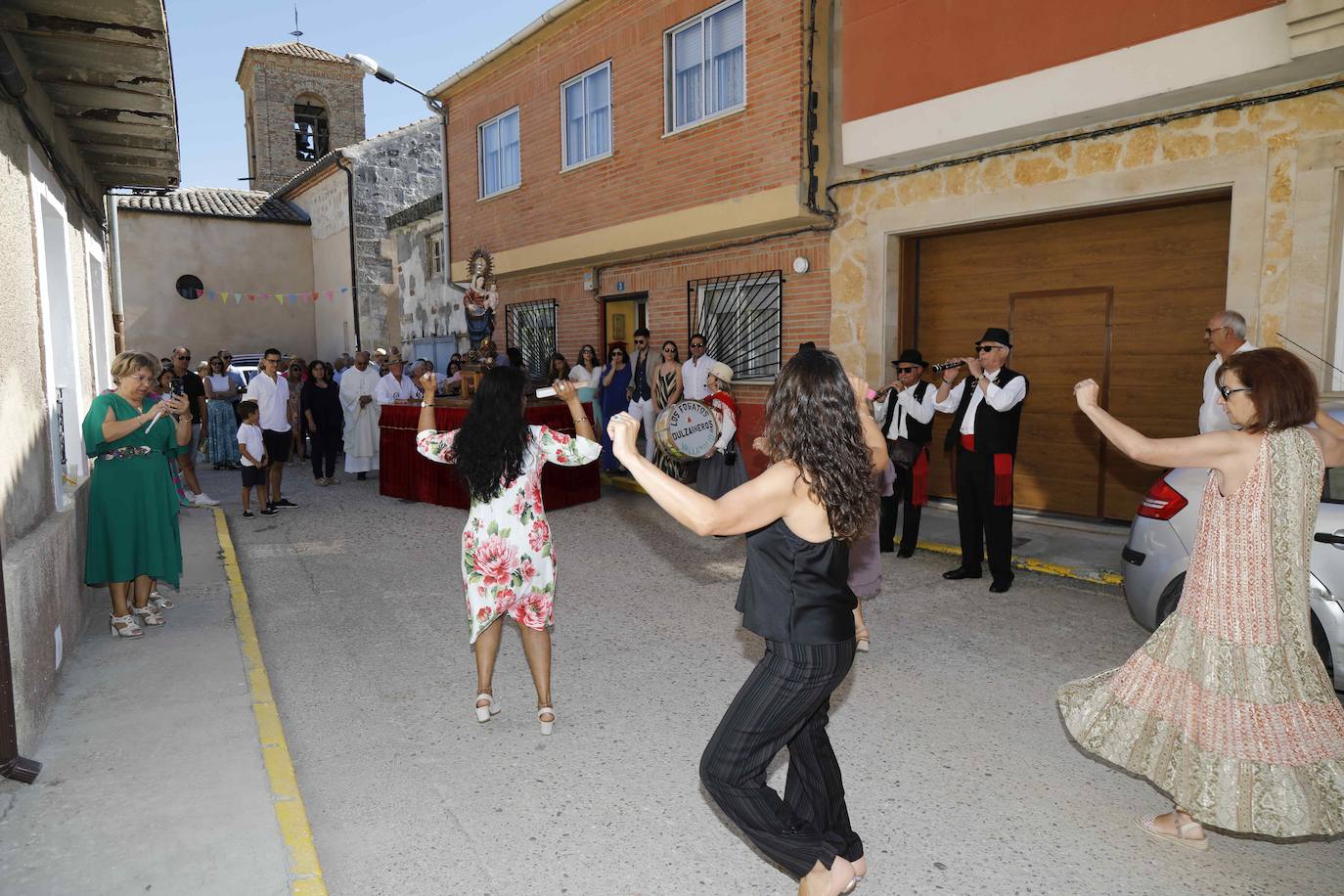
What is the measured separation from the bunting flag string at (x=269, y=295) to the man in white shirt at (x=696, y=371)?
16.1 metres

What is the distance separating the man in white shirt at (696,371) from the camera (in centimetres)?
1131

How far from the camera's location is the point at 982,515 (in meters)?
7.12

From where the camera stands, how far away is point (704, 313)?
1237 cm

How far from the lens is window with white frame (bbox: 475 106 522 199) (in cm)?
1573

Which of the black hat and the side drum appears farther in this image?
the side drum

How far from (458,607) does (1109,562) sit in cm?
521

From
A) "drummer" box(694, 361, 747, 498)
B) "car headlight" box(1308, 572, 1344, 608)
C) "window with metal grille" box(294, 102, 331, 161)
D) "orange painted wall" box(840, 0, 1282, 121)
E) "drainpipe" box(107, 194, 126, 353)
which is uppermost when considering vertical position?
"window with metal grille" box(294, 102, 331, 161)

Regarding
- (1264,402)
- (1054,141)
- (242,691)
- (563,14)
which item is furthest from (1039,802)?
(563,14)

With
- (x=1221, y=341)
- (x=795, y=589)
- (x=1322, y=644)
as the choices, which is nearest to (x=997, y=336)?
(x=1221, y=341)

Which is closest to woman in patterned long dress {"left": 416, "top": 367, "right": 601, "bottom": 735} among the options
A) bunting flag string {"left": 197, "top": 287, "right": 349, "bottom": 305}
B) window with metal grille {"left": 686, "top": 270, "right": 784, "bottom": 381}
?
window with metal grille {"left": 686, "top": 270, "right": 784, "bottom": 381}

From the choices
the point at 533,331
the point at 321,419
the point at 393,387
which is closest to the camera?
the point at 321,419

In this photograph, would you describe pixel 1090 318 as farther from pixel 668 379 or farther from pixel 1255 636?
pixel 1255 636

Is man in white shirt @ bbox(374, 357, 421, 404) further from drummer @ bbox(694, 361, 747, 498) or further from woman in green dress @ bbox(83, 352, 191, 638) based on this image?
woman in green dress @ bbox(83, 352, 191, 638)

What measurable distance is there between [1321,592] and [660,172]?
31.3 ft
